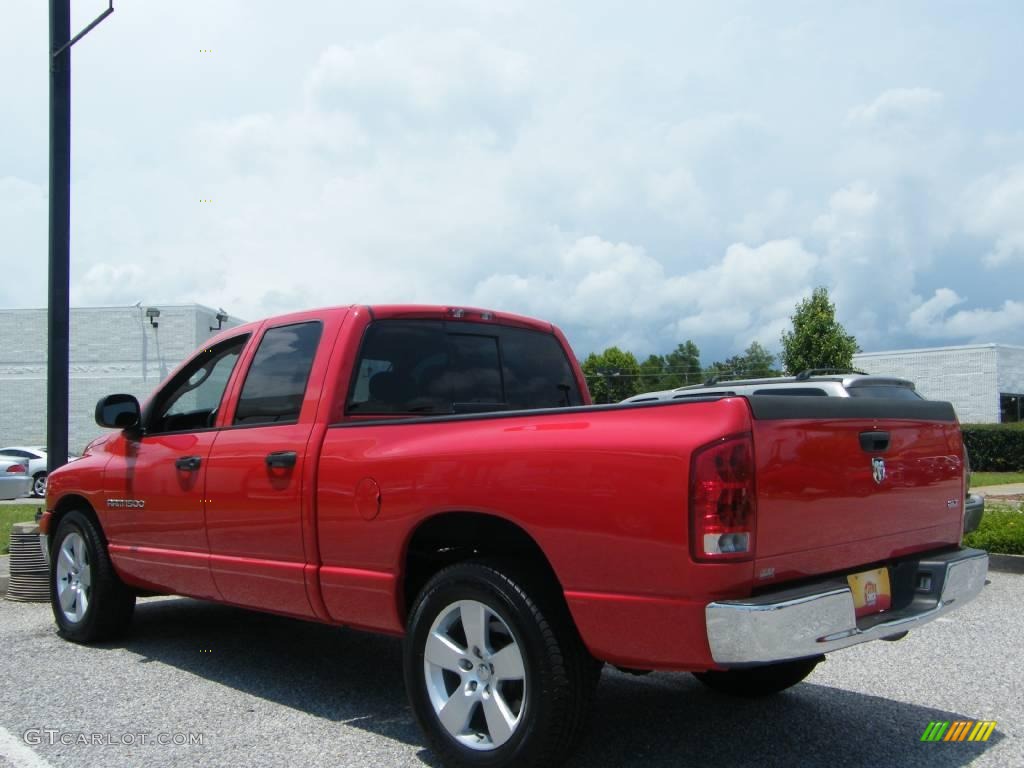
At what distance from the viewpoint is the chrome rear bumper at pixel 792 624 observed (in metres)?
2.97

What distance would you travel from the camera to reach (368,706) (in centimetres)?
471

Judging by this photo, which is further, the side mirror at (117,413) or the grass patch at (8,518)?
the grass patch at (8,518)

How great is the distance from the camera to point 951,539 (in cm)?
412

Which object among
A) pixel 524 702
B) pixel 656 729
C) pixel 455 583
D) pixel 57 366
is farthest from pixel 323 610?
pixel 57 366

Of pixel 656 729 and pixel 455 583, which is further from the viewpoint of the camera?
pixel 656 729

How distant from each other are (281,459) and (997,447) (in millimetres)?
28358

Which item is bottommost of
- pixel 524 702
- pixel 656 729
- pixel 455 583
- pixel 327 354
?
pixel 656 729

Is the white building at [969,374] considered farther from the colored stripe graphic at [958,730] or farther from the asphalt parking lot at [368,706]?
the colored stripe graphic at [958,730]

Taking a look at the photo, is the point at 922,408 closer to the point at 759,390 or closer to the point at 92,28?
the point at 759,390

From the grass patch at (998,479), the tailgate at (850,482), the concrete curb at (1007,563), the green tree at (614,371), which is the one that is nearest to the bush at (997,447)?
the grass patch at (998,479)

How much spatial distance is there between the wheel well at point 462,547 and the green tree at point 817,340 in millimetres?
27618

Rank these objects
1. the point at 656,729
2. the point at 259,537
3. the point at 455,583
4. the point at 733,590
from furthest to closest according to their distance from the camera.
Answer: the point at 259,537, the point at 656,729, the point at 455,583, the point at 733,590

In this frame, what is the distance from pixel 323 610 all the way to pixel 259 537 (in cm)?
52

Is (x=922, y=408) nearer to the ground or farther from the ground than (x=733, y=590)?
farther from the ground
